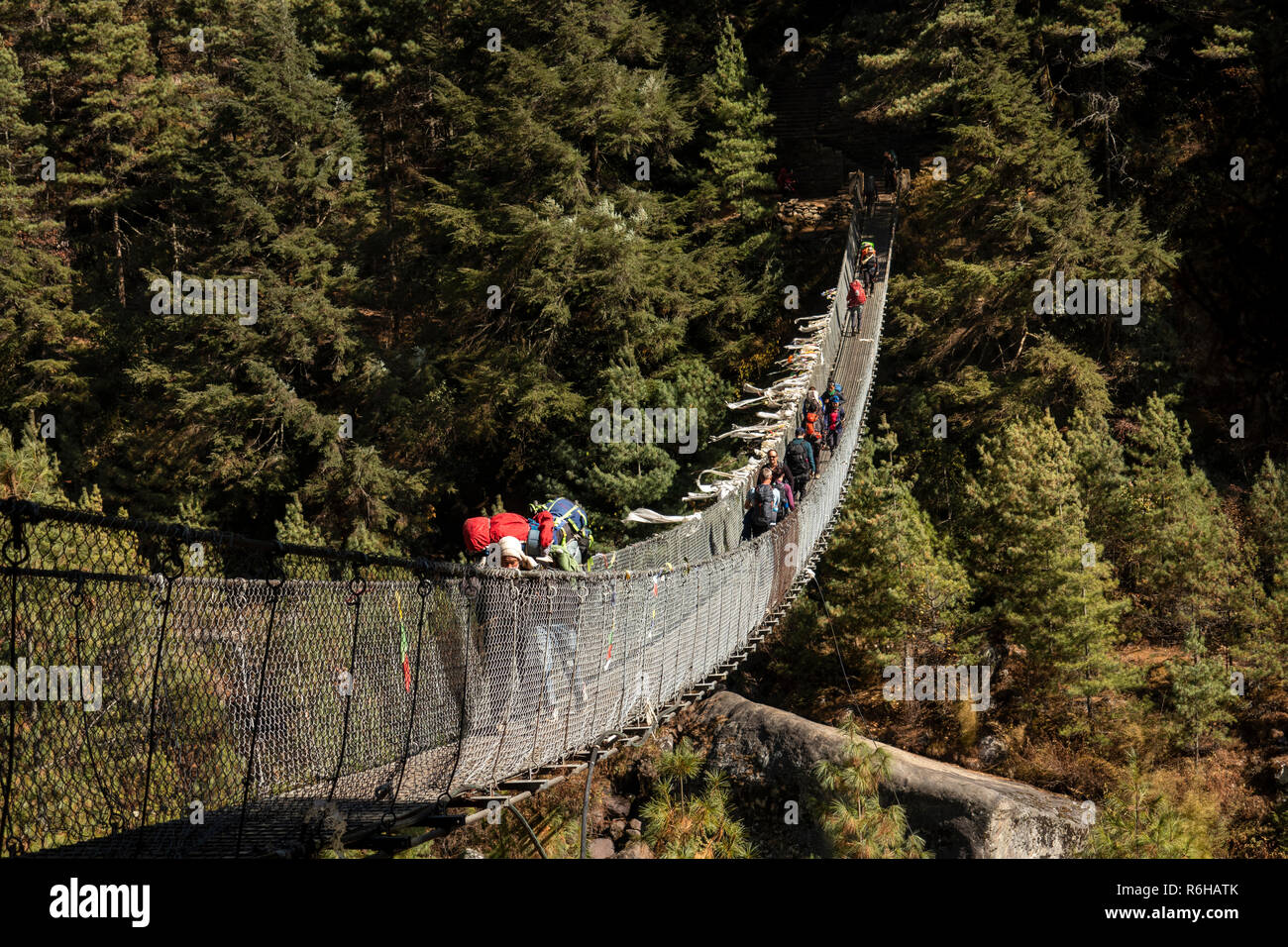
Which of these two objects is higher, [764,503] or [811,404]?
[811,404]

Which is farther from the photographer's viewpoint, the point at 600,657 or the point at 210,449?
the point at 210,449

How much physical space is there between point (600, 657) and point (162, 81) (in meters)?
18.1

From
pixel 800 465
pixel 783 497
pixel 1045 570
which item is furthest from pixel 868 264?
pixel 783 497

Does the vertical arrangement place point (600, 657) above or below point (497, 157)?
below

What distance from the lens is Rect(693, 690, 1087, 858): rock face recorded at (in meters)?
13.4

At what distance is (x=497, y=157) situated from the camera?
649 inches

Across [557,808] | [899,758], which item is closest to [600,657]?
[557,808]

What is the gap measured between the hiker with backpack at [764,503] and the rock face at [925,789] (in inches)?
281

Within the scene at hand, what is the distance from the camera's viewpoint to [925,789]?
1395cm

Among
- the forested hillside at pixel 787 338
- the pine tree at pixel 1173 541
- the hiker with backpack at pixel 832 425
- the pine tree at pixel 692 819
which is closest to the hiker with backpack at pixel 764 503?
the hiker with backpack at pixel 832 425

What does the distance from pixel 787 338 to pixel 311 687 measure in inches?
593

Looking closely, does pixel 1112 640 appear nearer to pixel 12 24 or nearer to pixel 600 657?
pixel 600 657

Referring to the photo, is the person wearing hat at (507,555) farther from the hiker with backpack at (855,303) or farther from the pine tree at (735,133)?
the pine tree at (735,133)

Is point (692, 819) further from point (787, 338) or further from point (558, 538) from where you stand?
point (558, 538)
